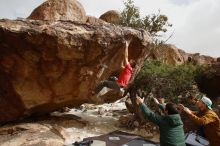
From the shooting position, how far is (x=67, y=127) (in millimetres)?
12898

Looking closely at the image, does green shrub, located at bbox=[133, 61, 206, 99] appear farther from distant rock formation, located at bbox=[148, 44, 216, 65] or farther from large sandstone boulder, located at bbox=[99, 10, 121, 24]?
large sandstone boulder, located at bbox=[99, 10, 121, 24]

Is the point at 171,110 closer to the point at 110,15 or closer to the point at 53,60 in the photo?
the point at 53,60

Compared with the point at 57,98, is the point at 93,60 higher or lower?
higher

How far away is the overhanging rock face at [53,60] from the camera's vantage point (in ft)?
38.1

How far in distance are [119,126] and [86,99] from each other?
209 cm

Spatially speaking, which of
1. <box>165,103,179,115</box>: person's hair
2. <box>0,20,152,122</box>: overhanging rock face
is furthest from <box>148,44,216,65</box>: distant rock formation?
<box>165,103,179,115</box>: person's hair

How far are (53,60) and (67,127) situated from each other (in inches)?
107

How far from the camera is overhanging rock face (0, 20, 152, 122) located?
1162 centimetres

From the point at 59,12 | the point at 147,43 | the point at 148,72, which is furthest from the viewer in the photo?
the point at 59,12

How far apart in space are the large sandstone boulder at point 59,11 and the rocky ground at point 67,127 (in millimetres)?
7501

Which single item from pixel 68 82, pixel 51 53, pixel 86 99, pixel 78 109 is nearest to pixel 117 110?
pixel 78 109

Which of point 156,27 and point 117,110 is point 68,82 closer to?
point 117,110

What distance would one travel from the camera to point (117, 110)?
1734cm

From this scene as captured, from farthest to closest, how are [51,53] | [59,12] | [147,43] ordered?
[59,12]
[147,43]
[51,53]
